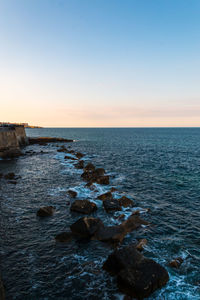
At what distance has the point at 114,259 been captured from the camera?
10266 mm

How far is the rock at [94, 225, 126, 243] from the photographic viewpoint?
1313cm

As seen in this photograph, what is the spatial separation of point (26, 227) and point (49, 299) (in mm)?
7145

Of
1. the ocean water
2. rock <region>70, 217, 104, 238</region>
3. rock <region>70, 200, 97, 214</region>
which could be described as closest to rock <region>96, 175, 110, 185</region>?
the ocean water

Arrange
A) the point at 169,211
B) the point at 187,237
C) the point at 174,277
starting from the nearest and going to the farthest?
the point at 174,277
the point at 187,237
the point at 169,211

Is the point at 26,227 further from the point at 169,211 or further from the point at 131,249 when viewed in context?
the point at 169,211

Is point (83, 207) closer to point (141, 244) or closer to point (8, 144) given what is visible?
point (141, 244)

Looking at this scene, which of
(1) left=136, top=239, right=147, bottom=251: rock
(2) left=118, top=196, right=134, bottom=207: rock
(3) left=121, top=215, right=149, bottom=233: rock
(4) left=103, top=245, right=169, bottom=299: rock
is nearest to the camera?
(4) left=103, top=245, right=169, bottom=299: rock

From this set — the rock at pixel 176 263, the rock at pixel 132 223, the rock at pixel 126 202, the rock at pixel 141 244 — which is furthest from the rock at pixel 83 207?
the rock at pixel 176 263

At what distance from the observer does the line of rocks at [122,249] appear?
29.3ft

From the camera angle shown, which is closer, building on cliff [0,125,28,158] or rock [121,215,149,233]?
rock [121,215,149,233]

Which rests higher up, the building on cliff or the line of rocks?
the building on cliff

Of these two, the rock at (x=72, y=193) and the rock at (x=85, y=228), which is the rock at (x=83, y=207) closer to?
the rock at (x=85, y=228)

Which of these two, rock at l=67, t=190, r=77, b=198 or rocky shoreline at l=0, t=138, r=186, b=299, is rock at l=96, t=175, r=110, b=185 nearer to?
rocky shoreline at l=0, t=138, r=186, b=299

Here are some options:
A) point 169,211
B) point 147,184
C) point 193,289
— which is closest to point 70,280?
point 193,289
